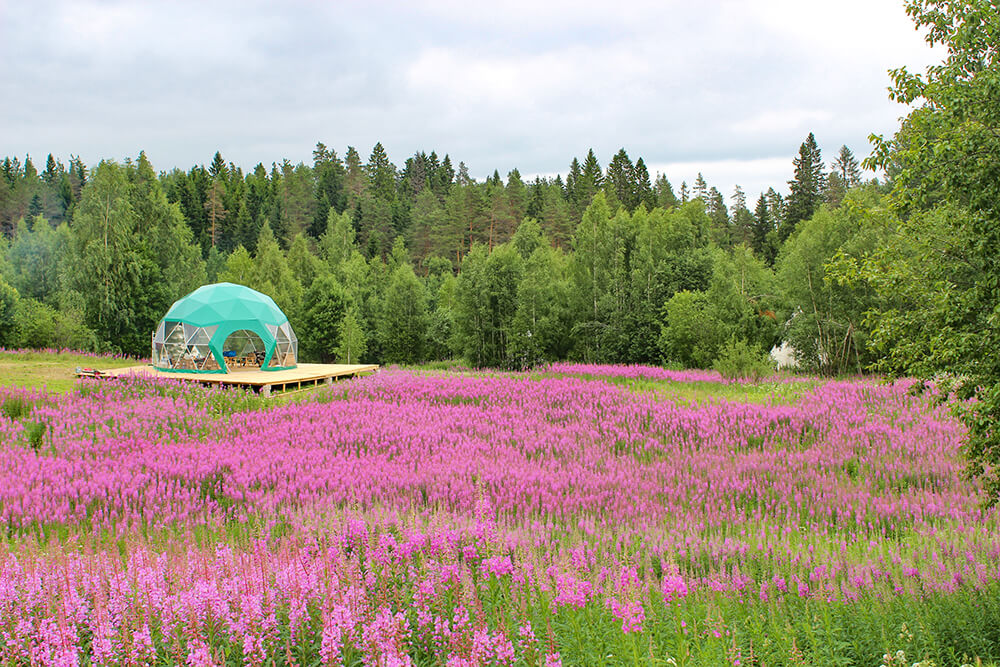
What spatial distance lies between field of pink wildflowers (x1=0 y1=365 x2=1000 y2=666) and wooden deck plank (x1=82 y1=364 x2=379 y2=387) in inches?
257

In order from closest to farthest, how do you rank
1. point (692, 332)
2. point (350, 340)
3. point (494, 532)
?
point (494, 532), point (692, 332), point (350, 340)

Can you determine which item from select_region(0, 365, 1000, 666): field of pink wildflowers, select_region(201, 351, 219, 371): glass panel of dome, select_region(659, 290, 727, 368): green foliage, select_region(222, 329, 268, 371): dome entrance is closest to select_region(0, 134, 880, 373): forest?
select_region(659, 290, 727, 368): green foliage

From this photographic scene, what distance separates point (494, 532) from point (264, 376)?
22.4m

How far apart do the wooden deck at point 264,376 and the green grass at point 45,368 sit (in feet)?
5.69

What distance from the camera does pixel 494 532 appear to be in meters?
6.18

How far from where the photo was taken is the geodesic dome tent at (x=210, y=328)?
2791cm

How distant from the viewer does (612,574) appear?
528 centimetres

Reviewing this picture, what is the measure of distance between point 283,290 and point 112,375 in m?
32.6

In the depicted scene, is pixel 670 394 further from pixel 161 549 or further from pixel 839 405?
pixel 161 549

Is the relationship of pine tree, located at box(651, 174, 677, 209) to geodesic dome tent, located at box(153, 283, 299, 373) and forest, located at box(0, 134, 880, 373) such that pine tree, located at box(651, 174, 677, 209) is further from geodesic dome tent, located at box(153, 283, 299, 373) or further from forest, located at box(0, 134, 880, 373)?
geodesic dome tent, located at box(153, 283, 299, 373)

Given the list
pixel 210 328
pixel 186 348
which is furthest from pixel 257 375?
pixel 186 348

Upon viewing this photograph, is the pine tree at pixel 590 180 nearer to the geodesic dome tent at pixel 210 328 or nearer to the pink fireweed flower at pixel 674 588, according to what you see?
Answer: the geodesic dome tent at pixel 210 328

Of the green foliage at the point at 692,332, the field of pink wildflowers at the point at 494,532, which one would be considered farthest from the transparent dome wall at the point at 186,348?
the green foliage at the point at 692,332

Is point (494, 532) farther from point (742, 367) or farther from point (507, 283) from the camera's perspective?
point (507, 283)
